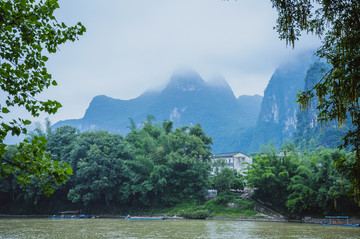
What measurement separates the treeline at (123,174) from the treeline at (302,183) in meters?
7.34

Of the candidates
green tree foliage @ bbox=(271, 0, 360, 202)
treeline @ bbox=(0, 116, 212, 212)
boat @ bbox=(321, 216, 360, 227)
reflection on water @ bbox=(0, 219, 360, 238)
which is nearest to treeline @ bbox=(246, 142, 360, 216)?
boat @ bbox=(321, 216, 360, 227)

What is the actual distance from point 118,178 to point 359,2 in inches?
1287

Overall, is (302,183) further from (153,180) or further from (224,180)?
(153,180)

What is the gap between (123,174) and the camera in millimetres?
34094

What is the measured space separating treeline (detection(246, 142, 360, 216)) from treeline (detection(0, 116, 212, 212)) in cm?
734

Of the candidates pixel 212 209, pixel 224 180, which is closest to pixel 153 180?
pixel 212 209

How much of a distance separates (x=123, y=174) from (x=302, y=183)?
18538mm

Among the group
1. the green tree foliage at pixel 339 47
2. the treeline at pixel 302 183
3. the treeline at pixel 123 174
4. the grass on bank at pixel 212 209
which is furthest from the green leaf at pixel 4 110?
the treeline at pixel 123 174

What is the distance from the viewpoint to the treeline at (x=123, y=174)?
3297 cm

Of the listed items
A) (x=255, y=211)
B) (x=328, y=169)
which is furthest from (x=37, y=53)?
(x=255, y=211)

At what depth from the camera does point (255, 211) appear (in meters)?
29.4

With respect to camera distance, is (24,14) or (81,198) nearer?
(24,14)

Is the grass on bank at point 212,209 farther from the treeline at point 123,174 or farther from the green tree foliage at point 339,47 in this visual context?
the green tree foliage at point 339,47

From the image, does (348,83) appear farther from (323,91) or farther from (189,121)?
(189,121)
